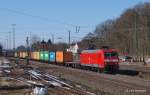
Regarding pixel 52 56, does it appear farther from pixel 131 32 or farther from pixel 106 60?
pixel 131 32

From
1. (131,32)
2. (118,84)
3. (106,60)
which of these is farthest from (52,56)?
(118,84)

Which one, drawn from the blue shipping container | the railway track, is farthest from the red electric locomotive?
the blue shipping container

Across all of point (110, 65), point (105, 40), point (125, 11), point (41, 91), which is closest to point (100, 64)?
point (110, 65)

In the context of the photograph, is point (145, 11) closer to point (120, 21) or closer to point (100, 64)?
point (120, 21)

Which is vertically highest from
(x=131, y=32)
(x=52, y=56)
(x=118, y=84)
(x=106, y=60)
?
(x=131, y=32)

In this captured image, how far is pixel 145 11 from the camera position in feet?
468

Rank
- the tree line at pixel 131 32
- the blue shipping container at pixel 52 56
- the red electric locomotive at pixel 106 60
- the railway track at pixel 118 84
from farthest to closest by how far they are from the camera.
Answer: the tree line at pixel 131 32, the blue shipping container at pixel 52 56, the red electric locomotive at pixel 106 60, the railway track at pixel 118 84

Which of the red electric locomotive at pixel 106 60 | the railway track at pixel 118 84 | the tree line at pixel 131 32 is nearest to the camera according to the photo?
the railway track at pixel 118 84

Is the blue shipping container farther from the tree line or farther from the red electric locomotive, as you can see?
the red electric locomotive

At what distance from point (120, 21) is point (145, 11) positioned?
1371 centimetres

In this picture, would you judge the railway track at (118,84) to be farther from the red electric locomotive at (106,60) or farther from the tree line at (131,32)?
the tree line at (131,32)

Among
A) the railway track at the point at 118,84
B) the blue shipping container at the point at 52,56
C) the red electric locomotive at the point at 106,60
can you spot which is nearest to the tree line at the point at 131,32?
the blue shipping container at the point at 52,56

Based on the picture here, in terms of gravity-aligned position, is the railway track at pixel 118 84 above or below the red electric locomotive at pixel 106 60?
below

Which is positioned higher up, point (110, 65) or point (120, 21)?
point (120, 21)
